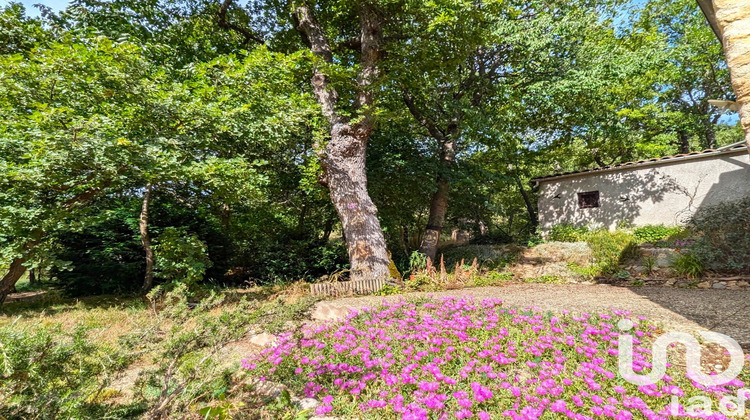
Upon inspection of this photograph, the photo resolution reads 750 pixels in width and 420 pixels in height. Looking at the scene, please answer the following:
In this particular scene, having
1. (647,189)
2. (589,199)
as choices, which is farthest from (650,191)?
(589,199)

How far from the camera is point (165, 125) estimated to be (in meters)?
5.79

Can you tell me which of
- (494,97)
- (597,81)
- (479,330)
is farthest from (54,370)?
(494,97)

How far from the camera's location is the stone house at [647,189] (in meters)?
9.46

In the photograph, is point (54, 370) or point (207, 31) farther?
point (207, 31)

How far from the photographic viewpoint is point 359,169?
7223mm

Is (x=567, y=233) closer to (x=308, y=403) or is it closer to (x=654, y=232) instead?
(x=654, y=232)

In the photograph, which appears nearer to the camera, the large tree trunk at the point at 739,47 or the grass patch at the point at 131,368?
the grass patch at the point at 131,368

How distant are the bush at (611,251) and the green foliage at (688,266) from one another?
116cm

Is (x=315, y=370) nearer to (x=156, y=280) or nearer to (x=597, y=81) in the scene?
(x=156, y=280)

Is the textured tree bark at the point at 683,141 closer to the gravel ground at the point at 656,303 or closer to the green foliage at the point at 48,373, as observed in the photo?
the gravel ground at the point at 656,303

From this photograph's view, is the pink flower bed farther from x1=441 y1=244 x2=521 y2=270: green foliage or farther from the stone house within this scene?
the stone house

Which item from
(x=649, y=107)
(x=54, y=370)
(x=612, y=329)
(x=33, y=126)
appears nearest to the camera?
(x=54, y=370)

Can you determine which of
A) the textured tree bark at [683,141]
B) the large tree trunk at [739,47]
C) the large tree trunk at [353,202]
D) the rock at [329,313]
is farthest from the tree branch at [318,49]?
the textured tree bark at [683,141]

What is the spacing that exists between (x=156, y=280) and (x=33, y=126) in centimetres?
460
